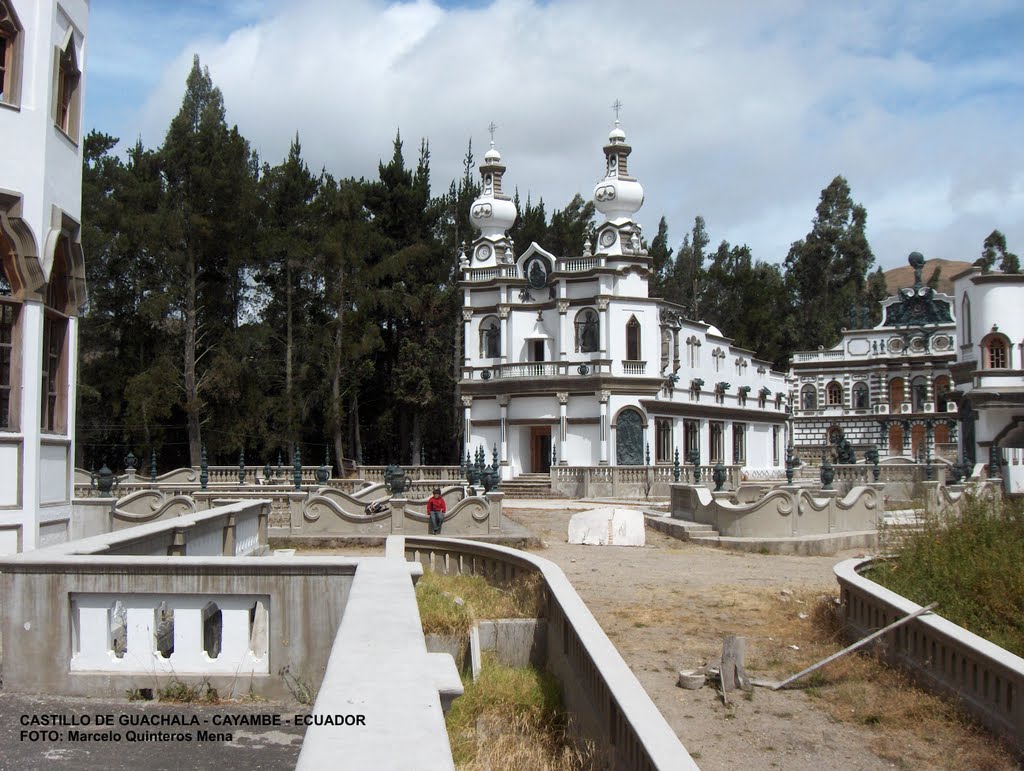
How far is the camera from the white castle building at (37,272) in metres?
10.8

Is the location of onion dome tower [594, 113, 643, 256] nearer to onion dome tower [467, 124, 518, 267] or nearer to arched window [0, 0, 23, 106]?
onion dome tower [467, 124, 518, 267]

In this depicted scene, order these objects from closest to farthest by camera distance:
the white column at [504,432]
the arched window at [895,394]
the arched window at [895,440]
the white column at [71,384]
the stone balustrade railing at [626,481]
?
the white column at [71,384] < the stone balustrade railing at [626,481] < the white column at [504,432] < the arched window at [895,440] < the arched window at [895,394]

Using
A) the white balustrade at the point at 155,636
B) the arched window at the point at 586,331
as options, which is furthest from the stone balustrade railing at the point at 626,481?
the white balustrade at the point at 155,636

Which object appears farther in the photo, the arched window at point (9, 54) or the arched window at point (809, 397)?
the arched window at point (809, 397)

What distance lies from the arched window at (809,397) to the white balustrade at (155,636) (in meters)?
69.8

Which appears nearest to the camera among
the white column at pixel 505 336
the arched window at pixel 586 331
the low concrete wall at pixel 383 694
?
the low concrete wall at pixel 383 694

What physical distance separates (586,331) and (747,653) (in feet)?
124

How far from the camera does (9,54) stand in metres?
11.4

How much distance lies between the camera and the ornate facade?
6888cm

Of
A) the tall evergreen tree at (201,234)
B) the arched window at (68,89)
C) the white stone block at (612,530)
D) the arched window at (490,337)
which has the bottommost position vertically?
the white stone block at (612,530)

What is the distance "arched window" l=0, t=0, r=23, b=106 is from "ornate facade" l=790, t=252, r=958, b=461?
6173cm

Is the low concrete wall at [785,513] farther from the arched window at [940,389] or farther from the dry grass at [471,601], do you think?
the arched window at [940,389]

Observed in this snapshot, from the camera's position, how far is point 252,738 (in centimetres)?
587

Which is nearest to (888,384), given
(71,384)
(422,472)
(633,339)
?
(633,339)
